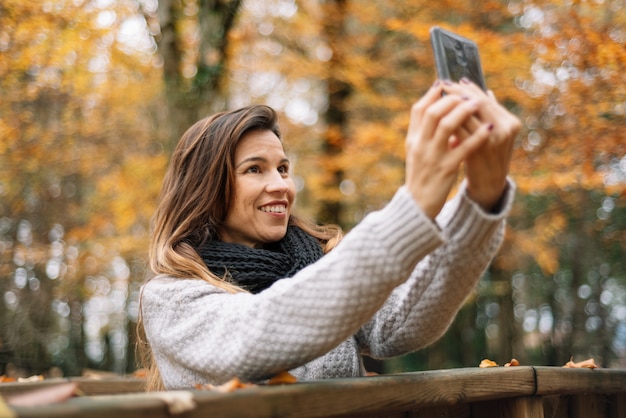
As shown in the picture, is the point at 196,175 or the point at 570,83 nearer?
the point at 196,175

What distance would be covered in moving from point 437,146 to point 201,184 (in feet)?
3.76

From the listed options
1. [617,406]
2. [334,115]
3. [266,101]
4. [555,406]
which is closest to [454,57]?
[555,406]

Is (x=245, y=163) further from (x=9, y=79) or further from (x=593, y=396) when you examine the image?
(x=9, y=79)

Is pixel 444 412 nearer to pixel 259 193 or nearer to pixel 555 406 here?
pixel 555 406

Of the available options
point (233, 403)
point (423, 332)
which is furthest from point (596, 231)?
point (233, 403)

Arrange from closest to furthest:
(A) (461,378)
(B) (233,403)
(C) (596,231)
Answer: (B) (233,403) < (A) (461,378) < (C) (596,231)

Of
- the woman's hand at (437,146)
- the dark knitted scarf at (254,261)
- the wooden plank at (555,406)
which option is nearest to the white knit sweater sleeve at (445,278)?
the woman's hand at (437,146)

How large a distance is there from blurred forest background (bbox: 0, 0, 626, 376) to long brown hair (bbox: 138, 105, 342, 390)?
3774 mm

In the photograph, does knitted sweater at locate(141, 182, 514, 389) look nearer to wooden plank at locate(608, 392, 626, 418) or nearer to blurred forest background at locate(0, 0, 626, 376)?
wooden plank at locate(608, 392, 626, 418)

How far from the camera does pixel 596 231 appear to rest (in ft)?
37.8

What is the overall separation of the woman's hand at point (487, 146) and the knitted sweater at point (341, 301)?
32 millimetres

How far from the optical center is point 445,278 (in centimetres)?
159

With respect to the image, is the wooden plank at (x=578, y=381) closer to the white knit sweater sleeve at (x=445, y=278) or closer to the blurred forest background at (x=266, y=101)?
the white knit sweater sleeve at (x=445, y=278)

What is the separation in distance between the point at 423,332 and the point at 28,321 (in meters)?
9.50
